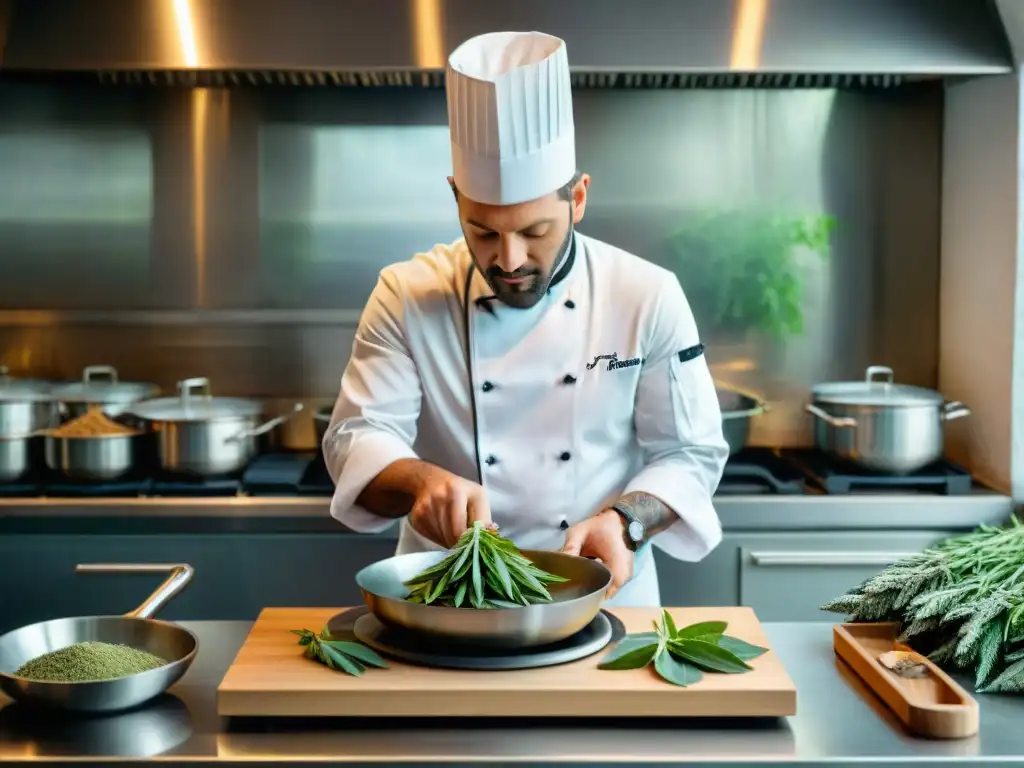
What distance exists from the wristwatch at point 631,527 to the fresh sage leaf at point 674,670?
16.5 inches

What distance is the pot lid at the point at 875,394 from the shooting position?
10.6 ft

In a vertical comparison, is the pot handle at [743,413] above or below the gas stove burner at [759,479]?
above

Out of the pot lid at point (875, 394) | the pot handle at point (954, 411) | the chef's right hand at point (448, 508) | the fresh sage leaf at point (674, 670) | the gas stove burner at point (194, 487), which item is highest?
the pot lid at point (875, 394)

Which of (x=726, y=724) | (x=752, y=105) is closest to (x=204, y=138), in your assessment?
(x=752, y=105)

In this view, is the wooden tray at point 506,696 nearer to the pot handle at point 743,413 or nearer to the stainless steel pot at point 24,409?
the pot handle at point 743,413

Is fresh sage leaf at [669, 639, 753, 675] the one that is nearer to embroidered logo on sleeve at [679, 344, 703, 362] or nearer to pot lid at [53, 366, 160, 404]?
embroidered logo on sleeve at [679, 344, 703, 362]

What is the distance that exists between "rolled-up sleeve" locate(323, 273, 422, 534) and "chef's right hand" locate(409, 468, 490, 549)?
0.19m

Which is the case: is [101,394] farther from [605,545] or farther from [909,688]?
[909,688]

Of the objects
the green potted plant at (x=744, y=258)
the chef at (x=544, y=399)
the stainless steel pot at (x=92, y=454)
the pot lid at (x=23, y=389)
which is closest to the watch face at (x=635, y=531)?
the chef at (x=544, y=399)

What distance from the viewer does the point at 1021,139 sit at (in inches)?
127

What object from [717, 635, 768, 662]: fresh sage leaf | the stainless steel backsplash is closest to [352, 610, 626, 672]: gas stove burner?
[717, 635, 768, 662]: fresh sage leaf

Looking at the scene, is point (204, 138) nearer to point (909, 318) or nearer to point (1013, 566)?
point (909, 318)

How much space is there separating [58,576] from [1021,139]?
9.08 feet

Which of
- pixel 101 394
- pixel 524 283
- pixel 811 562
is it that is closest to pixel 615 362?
pixel 524 283
